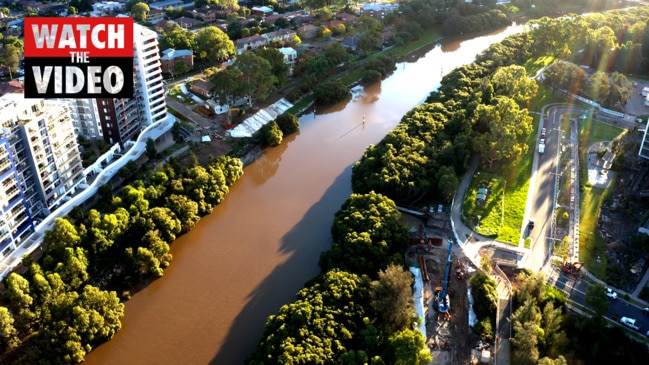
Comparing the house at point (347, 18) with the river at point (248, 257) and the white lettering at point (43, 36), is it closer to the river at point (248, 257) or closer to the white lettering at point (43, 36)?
the river at point (248, 257)

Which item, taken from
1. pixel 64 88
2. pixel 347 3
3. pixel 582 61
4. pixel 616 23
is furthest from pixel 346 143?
pixel 347 3

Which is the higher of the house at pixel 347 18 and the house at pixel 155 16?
the house at pixel 347 18

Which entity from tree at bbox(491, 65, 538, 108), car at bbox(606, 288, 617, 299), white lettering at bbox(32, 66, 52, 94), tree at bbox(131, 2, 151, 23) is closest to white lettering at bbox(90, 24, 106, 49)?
white lettering at bbox(32, 66, 52, 94)

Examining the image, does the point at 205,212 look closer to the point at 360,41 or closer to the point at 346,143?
the point at 346,143

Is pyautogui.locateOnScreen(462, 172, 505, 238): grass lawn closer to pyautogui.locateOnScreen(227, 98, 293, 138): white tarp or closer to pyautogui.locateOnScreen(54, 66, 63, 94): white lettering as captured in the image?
pyautogui.locateOnScreen(227, 98, 293, 138): white tarp

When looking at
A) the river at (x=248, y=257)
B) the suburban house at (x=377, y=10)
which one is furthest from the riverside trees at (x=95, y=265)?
the suburban house at (x=377, y=10)
